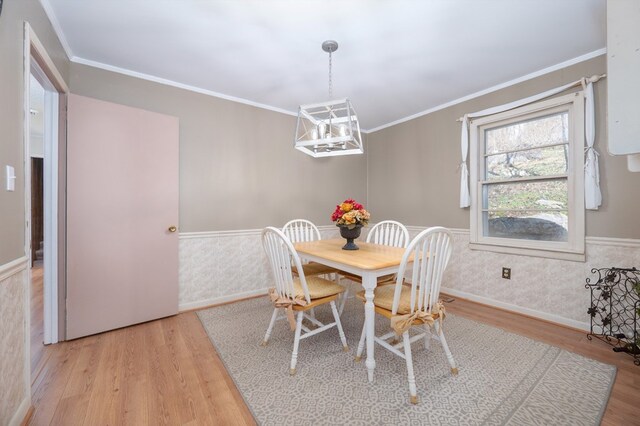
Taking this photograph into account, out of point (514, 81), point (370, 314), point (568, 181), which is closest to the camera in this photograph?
point (370, 314)

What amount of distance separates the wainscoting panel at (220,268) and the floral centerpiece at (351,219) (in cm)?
140

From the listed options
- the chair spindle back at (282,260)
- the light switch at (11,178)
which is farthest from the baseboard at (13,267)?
the chair spindle back at (282,260)

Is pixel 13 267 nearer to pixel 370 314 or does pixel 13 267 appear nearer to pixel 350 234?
pixel 370 314

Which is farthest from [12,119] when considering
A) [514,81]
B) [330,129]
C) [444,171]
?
[514,81]

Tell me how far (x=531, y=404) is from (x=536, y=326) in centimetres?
121

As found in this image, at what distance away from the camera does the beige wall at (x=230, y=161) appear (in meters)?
2.57

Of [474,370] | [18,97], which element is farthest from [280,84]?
[474,370]

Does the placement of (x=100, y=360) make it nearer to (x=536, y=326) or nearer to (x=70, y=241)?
(x=70, y=241)

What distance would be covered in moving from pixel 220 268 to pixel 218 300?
0.35 meters

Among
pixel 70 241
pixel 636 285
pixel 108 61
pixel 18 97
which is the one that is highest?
pixel 108 61

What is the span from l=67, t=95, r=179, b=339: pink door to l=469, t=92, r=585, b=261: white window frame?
10.4 ft

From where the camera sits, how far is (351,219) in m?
2.09

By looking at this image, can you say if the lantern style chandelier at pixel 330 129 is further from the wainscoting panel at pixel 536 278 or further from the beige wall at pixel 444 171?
the wainscoting panel at pixel 536 278

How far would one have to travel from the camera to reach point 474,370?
5.71ft
